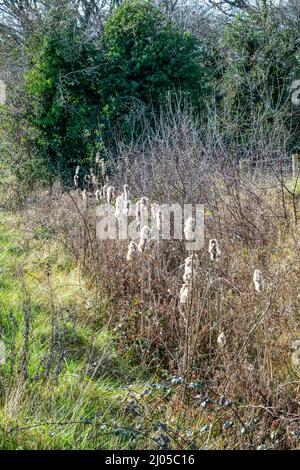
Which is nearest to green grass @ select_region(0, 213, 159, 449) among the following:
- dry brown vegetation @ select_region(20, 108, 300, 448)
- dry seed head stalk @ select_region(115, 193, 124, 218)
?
dry brown vegetation @ select_region(20, 108, 300, 448)

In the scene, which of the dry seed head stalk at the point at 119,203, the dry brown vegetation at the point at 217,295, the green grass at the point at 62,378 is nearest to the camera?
the green grass at the point at 62,378

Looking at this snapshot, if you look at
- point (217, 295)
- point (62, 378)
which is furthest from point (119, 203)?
point (62, 378)

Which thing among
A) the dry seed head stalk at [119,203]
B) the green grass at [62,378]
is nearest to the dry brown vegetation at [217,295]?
the green grass at [62,378]

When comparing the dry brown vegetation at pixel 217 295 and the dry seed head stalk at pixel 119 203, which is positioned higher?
the dry seed head stalk at pixel 119 203

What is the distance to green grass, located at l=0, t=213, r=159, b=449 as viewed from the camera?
2.29m

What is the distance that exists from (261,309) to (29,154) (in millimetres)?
7259

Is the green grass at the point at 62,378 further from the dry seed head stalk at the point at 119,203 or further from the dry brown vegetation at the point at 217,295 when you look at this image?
the dry seed head stalk at the point at 119,203

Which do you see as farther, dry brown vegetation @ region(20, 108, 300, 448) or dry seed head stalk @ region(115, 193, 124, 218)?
dry seed head stalk @ region(115, 193, 124, 218)

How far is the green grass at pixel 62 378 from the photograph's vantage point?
2.29m

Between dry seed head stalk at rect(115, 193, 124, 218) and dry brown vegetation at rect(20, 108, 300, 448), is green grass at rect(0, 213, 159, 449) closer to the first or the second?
dry brown vegetation at rect(20, 108, 300, 448)

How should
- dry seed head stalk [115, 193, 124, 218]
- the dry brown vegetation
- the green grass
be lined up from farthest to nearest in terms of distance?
dry seed head stalk [115, 193, 124, 218] < the dry brown vegetation < the green grass

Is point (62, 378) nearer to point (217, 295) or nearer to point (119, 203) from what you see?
point (217, 295)
